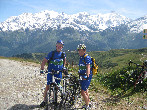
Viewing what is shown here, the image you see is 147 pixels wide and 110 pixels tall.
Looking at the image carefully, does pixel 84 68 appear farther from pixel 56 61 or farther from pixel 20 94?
pixel 20 94

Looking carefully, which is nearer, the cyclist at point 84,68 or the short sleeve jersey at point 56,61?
the cyclist at point 84,68

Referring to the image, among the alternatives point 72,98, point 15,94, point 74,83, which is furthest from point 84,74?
point 15,94

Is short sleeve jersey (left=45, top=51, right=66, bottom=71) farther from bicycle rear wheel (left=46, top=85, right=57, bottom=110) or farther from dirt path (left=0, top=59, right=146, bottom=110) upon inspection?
dirt path (left=0, top=59, right=146, bottom=110)

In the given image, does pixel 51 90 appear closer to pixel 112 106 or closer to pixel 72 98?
pixel 72 98

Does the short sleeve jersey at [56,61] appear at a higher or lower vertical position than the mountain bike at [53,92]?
higher

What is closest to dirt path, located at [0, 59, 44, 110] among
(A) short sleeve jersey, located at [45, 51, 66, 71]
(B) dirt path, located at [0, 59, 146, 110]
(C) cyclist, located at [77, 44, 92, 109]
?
(B) dirt path, located at [0, 59, 146, 110]

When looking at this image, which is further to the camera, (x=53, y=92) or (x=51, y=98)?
(x=51, y=98)

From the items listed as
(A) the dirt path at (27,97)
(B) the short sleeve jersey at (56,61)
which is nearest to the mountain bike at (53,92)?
(B) the short sleeve jersey at (56,61)

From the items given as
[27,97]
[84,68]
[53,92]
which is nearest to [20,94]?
[27,97]

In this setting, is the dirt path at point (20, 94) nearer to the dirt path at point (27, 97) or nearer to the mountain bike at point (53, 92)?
the dirt path at point (27, 97)

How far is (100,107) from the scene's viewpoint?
9391mm

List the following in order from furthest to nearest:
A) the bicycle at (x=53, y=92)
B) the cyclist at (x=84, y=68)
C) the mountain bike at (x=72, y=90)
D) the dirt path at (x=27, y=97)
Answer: the dirt path at (x=27, y=97) < the mountain bike at (x=72, y=90) < the cyclist at (x=84, y=68) < the bicycle at (x=53, y=92)

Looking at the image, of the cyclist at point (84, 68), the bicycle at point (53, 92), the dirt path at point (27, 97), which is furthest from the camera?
the dirt path at point (27, 97)

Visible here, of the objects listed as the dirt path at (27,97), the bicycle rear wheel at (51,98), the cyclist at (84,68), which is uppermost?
the cyclist at (84,68)
